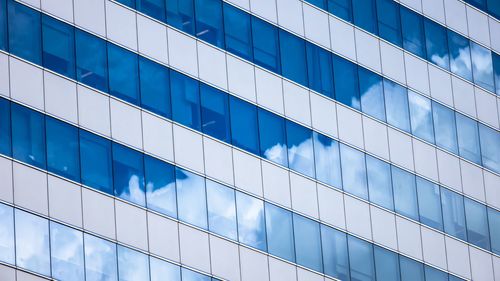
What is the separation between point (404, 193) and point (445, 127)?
16.0 ft

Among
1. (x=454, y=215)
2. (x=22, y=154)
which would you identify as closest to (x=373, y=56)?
(x=454, y=215)

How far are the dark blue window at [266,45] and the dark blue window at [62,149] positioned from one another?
1048 centimetres

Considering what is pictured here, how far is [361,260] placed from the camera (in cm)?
6344

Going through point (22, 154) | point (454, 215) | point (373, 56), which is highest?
point (373, 56)

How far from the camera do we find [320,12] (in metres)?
65.8

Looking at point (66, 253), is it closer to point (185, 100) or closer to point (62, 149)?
point (62, 149)

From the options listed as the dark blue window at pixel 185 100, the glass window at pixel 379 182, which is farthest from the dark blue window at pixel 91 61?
the glass window at pixel 379 182

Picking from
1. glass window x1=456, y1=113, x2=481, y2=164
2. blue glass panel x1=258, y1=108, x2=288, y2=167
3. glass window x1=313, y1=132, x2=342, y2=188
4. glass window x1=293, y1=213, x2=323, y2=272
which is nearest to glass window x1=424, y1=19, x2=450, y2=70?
glass window x1=456, y1=113, x2=481, y2=164

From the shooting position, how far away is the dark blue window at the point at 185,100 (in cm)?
5888

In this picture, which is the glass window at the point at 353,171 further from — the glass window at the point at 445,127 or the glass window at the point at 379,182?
the glass window at the point at 445,127

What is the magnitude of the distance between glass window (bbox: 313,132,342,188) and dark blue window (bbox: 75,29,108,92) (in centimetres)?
1063

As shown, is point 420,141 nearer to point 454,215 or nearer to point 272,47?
point 454,215

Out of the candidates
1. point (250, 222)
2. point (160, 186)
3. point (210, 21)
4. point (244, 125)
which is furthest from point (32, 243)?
point (210, 21)

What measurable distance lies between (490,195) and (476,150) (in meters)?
2.15
